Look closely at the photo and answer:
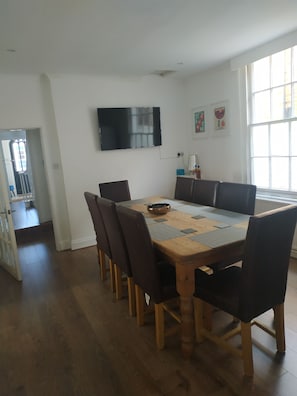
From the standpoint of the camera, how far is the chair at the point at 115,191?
12.4 feet

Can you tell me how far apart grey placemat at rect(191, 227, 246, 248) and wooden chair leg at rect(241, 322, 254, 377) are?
0.50 metres

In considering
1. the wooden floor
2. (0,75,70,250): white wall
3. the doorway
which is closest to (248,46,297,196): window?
the wooden floor

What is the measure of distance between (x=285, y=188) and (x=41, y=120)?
11.3 feet

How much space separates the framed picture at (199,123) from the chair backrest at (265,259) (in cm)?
329

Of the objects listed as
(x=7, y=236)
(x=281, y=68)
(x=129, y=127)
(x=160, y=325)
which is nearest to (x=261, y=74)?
(x=281, y=68)

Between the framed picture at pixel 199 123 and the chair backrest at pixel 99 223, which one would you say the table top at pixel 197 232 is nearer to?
the chair backrest at pixel 99 223

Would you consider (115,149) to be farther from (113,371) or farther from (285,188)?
(113,371)

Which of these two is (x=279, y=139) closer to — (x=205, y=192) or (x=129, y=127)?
(x=205, y=192)

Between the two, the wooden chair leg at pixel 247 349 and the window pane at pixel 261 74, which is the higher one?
the window pane at pixel 261 74

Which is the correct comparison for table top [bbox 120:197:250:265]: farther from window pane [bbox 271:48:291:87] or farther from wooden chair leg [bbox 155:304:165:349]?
window pane [bbox 271:48:291:87]

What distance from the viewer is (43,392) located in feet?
5.74

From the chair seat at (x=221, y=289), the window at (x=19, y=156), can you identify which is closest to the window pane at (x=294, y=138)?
the chair seat at (x=221, y=289)

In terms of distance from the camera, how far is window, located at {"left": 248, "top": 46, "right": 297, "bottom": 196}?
335cm

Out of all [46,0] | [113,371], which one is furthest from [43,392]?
[46,0]
